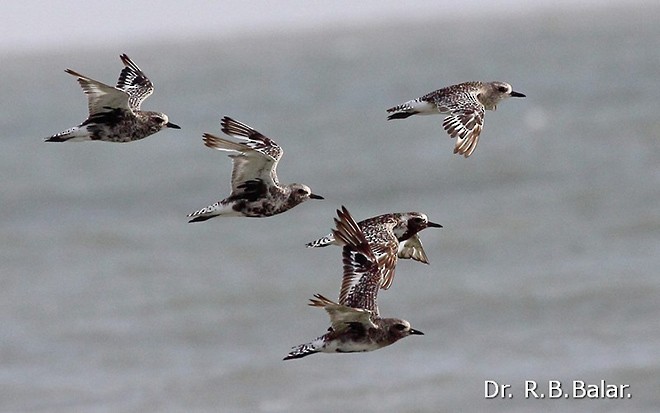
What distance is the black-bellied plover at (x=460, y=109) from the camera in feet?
46.3

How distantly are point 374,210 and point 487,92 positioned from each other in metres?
30.8

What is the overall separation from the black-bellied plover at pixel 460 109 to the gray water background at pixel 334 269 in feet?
40.0

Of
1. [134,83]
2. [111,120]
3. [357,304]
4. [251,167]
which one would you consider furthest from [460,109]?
[134,83]

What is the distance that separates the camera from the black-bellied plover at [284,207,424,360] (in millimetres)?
12828

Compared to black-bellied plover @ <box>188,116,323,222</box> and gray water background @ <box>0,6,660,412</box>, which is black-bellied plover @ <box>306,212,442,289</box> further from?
gray water background @ <box>0,6,660,412</box>

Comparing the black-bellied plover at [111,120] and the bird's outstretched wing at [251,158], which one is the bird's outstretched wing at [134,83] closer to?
the black-bellied plover at [111,120]

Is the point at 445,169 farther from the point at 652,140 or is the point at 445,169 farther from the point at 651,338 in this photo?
the point at 651,338

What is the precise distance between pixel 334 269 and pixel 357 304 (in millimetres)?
26404

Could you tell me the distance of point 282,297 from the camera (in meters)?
36.8

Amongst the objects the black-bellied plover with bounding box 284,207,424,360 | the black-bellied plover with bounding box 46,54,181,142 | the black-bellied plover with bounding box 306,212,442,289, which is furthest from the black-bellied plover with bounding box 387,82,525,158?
the black-bellied plover with bounding box 46,54,181,142

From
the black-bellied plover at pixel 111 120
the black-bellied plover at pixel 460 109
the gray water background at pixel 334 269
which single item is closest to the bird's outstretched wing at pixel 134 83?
the black-bellied plover at pixel 111 120

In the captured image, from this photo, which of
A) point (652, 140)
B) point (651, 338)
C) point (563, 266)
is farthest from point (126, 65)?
point (652, 140)

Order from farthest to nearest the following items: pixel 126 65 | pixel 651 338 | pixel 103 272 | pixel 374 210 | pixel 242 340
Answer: pixel 374 210 < pixel 103 272 < pixel 242 340 < pixel 651 338 < pixel 126 65

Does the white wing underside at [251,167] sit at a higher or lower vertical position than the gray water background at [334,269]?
lower
